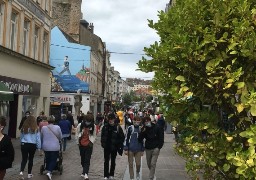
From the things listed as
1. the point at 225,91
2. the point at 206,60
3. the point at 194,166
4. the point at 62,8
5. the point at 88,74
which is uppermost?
the point at 62,8

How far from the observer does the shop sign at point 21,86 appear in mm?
19478

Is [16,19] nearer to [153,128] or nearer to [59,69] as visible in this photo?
[153,128]

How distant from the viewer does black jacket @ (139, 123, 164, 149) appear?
10.2 meters

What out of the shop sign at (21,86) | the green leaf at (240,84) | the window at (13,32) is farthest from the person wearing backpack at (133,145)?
the window at (13,32)

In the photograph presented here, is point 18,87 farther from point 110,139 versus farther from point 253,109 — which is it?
point 253,109

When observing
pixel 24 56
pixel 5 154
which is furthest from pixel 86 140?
pixel 24 56

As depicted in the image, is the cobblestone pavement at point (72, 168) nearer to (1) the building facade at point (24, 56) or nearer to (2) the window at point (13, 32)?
(1) the building facade at point (24, 56)

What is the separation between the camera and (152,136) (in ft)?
33.6

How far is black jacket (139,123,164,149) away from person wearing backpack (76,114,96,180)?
56.3 inches

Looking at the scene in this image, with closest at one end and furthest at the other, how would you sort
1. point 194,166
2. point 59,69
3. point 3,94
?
point 194,166 → point 3,94 → point 59,69

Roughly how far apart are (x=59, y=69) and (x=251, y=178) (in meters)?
43.7

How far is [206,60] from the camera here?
13.8 feet

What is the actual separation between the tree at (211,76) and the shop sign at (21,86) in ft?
50.8

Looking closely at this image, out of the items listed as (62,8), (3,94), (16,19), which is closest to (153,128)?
(3,94)
